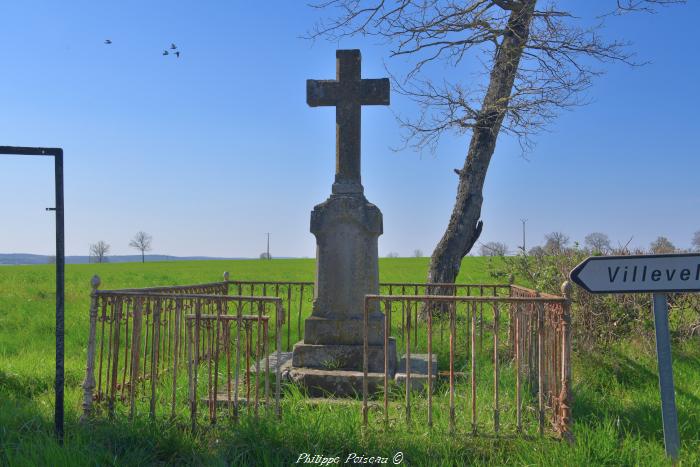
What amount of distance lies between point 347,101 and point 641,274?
394 centimetres

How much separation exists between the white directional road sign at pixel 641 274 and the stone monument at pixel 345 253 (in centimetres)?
265

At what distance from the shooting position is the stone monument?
621 cm

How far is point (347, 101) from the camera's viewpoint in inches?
262

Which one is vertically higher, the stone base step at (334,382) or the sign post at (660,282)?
the sign post at (660,282)

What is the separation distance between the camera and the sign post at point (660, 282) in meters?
3.89

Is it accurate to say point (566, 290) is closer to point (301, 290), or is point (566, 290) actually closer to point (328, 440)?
point (328, 440)

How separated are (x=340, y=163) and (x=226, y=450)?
360cm

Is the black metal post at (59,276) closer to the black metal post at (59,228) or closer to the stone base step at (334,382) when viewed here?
the black metal post at (59,228)

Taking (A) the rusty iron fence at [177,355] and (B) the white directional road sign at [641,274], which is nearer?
(B) the white directional road sign at [641,274]

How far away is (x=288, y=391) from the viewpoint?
5.88 meters

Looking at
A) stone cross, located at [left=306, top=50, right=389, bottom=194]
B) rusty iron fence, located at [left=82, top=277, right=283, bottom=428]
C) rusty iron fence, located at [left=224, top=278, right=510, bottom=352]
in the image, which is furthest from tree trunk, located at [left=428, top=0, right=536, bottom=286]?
rusty iron fence, located at [left=82, top=277, right=283, bottom=428]

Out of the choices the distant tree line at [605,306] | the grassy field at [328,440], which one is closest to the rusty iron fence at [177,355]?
the grassy field at [328,440]

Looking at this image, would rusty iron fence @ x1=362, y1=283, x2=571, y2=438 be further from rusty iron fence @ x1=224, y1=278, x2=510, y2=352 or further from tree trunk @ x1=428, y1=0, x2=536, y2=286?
tree trunk @ x1=428, y1=0, x2=536, y2=286

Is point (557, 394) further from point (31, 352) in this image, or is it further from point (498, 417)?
point (31, 352)
